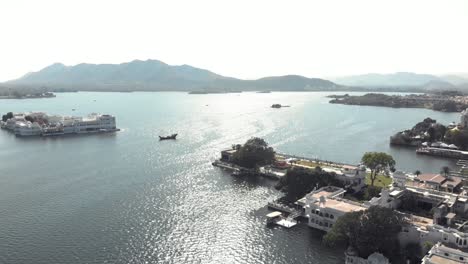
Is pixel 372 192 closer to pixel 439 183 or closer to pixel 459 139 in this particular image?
pixel 439 183

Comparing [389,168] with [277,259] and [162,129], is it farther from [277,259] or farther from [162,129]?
[162,129]

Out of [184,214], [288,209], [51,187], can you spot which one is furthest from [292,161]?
[51,187]

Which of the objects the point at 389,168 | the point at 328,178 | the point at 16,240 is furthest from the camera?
the point at 389,168

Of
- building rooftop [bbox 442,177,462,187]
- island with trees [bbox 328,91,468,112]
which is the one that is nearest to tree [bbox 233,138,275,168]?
building rooftop [bbox 442,177,462,187]

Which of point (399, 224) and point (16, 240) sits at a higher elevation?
point (399, 224)

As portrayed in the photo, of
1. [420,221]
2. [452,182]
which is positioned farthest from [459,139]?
[420,221]

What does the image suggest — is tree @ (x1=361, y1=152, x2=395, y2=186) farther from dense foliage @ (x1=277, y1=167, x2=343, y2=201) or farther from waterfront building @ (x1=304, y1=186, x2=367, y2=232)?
waterfront building @ (x1=304, y1=186, x2=367, y2=232)

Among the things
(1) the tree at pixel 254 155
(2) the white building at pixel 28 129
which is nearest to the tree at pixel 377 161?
(1) the tree at pixel 254 155
